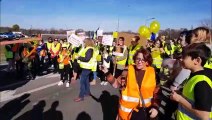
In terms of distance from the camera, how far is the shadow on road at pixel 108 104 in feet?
24.3

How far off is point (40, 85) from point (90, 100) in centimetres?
311

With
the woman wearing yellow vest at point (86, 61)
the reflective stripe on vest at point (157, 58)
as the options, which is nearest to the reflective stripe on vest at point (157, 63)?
the reflective stripe on vest at point (157, 58)

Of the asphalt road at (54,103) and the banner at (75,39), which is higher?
the banner at (75,39)

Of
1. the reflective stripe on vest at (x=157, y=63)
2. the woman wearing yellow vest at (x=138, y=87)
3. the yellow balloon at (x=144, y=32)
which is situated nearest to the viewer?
the woman wearing yellow vest at (x=138, y=87)

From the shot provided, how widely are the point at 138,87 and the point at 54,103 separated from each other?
5.13 meters

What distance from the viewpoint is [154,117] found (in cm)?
380

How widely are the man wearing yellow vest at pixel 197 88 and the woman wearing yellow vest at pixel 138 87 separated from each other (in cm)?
67

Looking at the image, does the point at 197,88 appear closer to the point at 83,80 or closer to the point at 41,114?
the point at 41,114

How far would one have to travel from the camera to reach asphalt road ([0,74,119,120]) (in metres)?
7.32

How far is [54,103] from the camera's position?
8.57m

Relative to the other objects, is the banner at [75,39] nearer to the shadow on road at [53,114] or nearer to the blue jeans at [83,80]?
the blue jeans at [83,80]

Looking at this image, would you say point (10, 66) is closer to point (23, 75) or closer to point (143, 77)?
point (23, 75)

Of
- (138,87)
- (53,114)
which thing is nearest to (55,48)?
(53,114)

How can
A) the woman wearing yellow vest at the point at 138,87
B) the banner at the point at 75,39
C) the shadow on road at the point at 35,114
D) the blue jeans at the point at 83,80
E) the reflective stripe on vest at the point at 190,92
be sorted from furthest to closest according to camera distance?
the banner at the point at 75,39 → the blue jeans at the point at 83,80 → the shadow on road at the point at 35,114 → the woman wearing yellow vest at the point at 138,87 → the reflective stripe on vest at the point at 190,92
